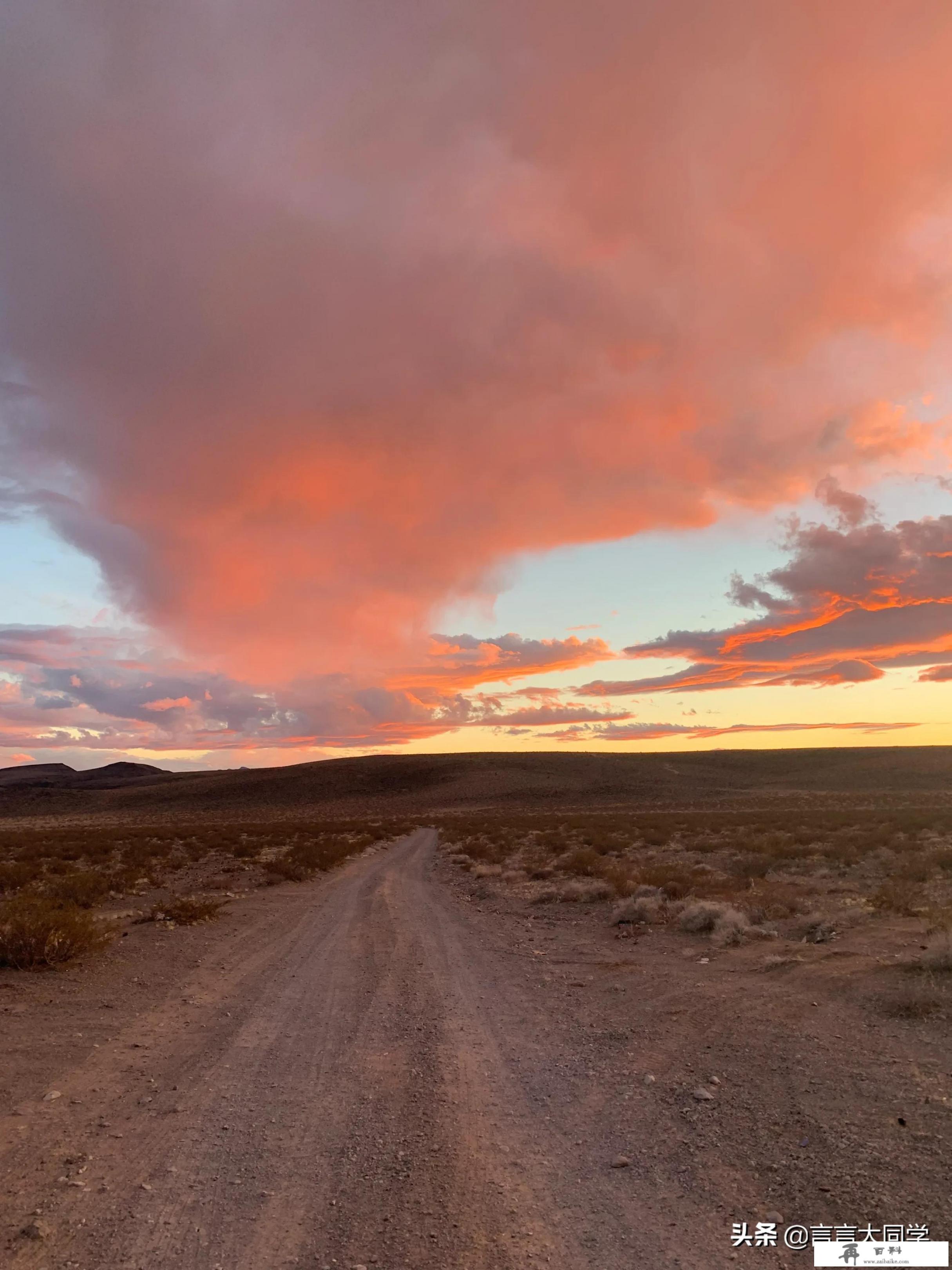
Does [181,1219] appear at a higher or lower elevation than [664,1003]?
higher

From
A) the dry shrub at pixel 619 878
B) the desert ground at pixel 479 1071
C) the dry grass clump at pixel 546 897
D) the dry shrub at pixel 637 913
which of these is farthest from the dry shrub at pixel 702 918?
the dry grass clump at pixel 546 897

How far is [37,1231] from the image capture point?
185 inches

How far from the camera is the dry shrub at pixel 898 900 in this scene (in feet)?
47.4

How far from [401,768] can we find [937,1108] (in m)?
140

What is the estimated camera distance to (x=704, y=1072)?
24.0 feet

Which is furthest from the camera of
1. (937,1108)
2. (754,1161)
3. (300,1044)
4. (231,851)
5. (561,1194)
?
(231,851)

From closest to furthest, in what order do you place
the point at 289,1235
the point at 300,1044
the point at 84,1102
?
the point at 289,1235
the point at 84,1102
the point at 300,1044

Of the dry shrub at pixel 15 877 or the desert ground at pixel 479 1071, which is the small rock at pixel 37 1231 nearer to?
the desert ground at pixel 479 1071

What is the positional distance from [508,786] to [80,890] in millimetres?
103655

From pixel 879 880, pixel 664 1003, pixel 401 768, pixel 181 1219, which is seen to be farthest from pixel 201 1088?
pixel 401 768

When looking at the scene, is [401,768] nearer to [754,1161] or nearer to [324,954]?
[324,954]

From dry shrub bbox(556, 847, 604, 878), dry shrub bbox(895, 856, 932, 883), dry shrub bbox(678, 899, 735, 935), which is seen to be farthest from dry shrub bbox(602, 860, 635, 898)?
dry shrub bbox(895, 856, 932, 883)

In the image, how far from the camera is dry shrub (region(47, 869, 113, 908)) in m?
19.3

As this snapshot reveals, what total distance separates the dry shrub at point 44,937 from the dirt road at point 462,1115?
0.74 m
